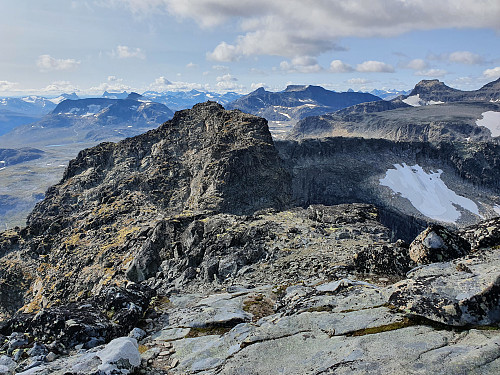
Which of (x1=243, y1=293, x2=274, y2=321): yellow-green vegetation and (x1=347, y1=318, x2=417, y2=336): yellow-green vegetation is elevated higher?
(x1=347, y1=318, x2=417, y2=336): yellow-green vegetation

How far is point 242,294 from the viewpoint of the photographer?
64.8 ft

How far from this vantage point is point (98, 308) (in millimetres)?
16641

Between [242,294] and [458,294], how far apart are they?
38.5 ft

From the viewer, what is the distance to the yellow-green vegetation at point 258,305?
16.5 metres

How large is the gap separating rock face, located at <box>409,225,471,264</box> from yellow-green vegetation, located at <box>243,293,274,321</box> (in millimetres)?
7910

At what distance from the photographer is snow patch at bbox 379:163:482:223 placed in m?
155

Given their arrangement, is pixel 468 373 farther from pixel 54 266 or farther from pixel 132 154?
pixel 132 154

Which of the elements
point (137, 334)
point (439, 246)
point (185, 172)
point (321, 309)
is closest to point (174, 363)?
point (137, 334)

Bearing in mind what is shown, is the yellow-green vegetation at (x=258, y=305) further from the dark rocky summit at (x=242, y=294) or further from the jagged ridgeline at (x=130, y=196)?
the jagged ridgeline at (x=130, y=196)

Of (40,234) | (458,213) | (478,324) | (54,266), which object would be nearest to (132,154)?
(40,234)

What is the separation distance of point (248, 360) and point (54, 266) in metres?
52.8

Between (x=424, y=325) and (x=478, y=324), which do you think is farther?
(x=424, y=325)

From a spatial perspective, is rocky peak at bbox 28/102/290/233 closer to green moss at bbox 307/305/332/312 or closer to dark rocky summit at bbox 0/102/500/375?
dark rocky summit at bbox 0/102/500/375

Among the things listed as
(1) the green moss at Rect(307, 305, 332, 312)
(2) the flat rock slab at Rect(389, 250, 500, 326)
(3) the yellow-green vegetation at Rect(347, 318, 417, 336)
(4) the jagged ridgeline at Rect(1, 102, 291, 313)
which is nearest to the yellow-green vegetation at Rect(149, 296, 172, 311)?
(1) the green moss at Rect(307, 305, 332, 312)
